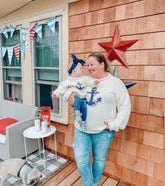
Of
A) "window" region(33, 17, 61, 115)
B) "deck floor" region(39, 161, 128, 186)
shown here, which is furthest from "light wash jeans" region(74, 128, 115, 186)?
"window" region(33, 17, 61, 115)

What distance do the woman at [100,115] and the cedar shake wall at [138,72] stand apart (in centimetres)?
42

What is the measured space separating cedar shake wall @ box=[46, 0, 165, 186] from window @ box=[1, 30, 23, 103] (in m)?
1.50

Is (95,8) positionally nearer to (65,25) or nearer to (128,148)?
(65,25)

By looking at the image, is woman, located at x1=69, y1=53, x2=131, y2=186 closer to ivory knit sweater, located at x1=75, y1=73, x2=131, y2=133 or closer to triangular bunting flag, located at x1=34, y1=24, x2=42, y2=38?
ivory knit sweater, located at x1=75, y1=73, x2=131, y2=133

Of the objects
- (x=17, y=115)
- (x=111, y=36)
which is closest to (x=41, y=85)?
(x=17, y=115)

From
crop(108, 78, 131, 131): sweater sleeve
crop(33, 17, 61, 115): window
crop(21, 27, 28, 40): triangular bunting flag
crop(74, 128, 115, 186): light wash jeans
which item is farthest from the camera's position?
crop(21, 27, 28, 40): triangular bunting flag

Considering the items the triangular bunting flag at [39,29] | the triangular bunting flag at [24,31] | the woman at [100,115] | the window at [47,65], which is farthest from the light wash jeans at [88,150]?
the triangular bunting flag at [24,31]

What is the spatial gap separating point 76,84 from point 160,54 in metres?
0.90

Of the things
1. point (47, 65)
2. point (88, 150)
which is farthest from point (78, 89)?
point (47, 65)

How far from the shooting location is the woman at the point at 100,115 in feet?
4.56

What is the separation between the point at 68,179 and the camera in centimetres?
201

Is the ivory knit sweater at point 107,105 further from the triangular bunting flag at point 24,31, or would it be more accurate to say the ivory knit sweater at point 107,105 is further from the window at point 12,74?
the window at point 12,74

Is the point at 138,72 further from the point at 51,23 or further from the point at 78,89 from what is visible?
the point at 51,23

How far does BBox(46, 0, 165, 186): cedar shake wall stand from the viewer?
1.62 m
